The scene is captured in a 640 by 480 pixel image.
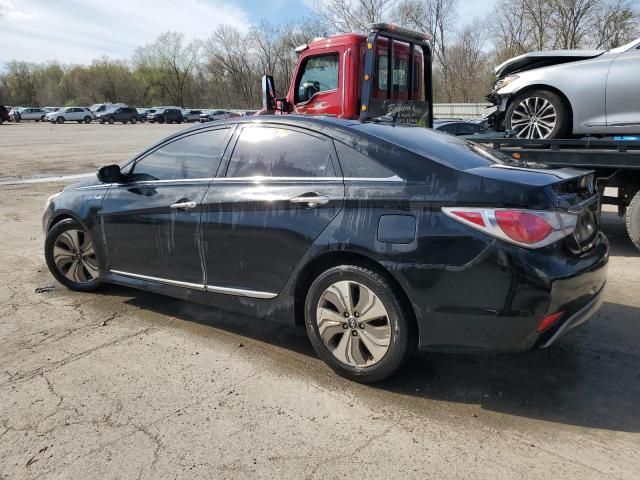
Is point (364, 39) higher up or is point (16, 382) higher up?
point (364, 39)

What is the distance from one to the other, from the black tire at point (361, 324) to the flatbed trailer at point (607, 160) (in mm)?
3378

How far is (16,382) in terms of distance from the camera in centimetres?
327

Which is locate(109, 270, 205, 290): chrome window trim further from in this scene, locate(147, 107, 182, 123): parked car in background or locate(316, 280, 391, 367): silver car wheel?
locate(147, 107, 182, 123): parked car in background

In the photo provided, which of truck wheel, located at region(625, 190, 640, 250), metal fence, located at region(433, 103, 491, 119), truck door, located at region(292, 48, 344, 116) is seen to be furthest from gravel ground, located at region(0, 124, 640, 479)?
metal fence, located at region(433, 103, 491, 119)

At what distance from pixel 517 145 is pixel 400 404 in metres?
4.37

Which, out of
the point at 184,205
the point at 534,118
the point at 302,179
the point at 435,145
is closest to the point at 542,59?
the point at 534,118

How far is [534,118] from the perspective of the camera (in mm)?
6941

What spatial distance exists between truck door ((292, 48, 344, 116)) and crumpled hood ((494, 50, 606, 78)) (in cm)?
234

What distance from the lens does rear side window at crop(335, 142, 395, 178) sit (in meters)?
3.11

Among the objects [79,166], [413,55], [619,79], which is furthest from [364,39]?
[79,166]

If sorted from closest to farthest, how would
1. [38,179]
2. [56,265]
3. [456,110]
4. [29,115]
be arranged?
[56,265] < [38,179] < [456,110] < [29,115]

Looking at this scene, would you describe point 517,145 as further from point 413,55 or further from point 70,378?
point 70,378

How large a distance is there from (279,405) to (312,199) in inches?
49.7

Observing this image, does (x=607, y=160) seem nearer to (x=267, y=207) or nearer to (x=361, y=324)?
(x=361, y=324)
